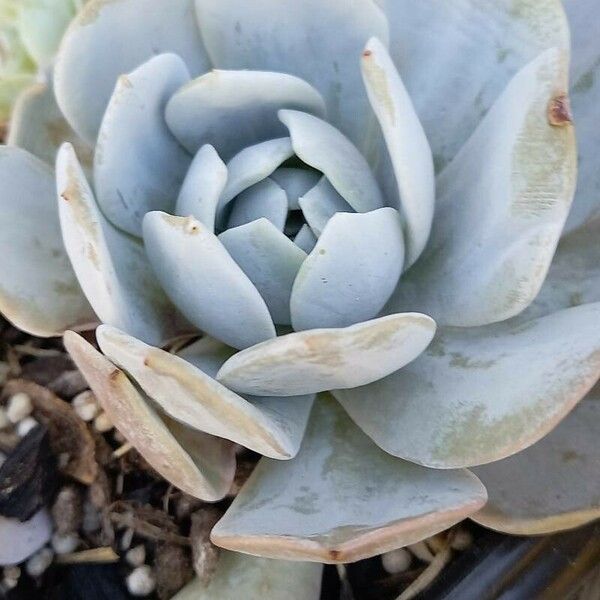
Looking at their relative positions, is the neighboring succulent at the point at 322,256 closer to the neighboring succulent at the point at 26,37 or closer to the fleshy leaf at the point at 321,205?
the fleshy leaf at the point at 321,205

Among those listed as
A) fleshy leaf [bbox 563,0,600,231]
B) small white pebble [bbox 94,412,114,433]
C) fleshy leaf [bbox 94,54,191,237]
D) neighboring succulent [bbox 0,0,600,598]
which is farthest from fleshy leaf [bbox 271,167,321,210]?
small white pebble [bbox 94,412,114,433]

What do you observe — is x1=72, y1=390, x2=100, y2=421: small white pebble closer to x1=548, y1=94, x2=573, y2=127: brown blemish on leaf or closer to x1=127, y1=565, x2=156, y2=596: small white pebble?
x1=127, y1=565, x2=156, y2=596: small white pebble

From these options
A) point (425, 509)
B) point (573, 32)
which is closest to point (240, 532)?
point (425, 509)

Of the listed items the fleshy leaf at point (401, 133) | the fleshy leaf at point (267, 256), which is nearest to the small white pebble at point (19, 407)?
the fleshy leaf at point (267, 256)

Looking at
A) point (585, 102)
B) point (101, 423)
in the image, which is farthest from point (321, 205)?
point (101, 423)

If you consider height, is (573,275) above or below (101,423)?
above

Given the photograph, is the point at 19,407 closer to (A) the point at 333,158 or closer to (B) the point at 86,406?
(B) the point at 86,406

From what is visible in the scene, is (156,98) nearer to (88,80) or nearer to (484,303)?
(88,80)
